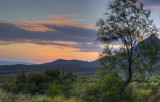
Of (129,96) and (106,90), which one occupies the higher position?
(106,90)

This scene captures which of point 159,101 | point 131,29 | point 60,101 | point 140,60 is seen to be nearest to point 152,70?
point 140,60

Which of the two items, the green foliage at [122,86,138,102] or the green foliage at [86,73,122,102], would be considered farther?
the green foliage at [122,86,138,102]

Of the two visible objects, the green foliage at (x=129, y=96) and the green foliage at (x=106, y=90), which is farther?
the green foliage at (x=129, y=96)

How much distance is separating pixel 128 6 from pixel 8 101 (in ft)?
34.8

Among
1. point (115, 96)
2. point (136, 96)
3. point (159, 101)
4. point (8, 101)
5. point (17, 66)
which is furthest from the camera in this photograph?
point (17, 66)

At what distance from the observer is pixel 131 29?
1369 cm

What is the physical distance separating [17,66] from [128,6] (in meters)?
137

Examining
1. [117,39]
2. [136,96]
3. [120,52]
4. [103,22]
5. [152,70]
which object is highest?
[103,22]

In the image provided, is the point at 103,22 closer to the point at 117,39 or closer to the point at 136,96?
the point at 117,39

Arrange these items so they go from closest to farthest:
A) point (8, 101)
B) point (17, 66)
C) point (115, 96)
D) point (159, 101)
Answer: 1. point (159, 101)
2. point (8, 101)
3. point (115, 96)
4. point (17, 66)

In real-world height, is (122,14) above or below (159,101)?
above

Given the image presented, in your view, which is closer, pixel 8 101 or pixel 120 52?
pixel 8 101

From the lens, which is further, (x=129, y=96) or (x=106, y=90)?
(x=106, y=90)

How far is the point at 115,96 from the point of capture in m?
12.4
